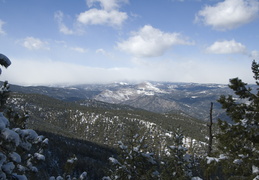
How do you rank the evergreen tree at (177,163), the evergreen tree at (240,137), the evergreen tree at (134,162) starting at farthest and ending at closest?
1. the evergreen tree at (177,163)
2. the evergreen tree at (134,162)
3. the evergreen tree at (240,137)

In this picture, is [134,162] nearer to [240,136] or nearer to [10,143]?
[240,136]

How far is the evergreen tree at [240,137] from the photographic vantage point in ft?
33.0

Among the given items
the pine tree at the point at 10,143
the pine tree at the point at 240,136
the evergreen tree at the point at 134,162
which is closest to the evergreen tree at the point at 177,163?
the evergreen tree at the point at 134,162

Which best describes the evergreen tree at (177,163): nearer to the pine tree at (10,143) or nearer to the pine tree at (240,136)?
the pine tree at (240,136)

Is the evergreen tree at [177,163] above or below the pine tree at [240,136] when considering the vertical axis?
below

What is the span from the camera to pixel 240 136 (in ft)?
34.3

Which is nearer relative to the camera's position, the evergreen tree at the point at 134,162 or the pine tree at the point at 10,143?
the pine tree at the point at 10,143

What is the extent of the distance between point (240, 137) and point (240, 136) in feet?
0.16

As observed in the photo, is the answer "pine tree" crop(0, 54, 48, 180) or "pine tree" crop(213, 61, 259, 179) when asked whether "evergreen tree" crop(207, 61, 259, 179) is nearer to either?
"pine tree" crop(213, 61, 259, 179)

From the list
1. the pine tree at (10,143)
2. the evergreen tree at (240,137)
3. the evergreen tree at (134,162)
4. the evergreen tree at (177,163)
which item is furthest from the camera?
the evergreen tree at (177,163)

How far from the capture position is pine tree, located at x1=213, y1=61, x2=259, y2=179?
1006cm

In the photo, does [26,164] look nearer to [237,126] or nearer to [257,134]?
[237,126]

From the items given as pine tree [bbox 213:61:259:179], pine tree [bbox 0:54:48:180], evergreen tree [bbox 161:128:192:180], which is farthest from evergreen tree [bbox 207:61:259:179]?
pine tree [bbox 0:54:48:180]

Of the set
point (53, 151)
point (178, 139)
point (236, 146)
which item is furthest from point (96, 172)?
point (236, 146)
